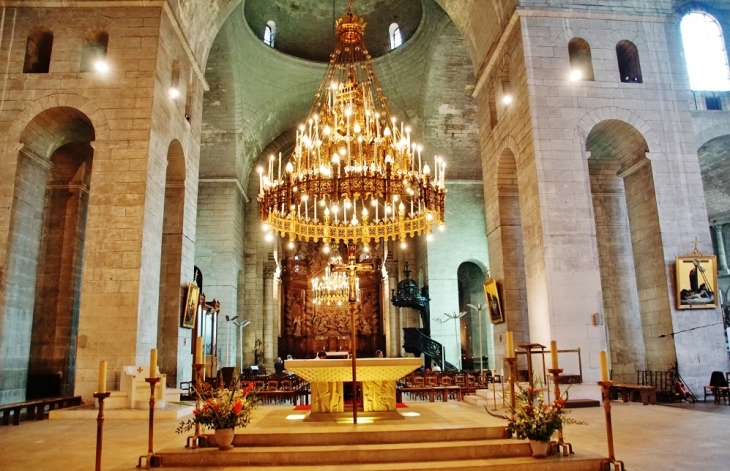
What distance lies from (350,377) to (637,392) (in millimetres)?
7745

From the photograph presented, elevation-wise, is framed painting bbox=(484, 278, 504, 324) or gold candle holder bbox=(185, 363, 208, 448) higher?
framed painting bbox=(484, 278, 504, 324)

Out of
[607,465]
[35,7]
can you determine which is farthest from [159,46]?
[607,465]

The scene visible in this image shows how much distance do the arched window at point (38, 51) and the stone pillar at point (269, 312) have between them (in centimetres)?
1435

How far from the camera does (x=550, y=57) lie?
13.6 meters

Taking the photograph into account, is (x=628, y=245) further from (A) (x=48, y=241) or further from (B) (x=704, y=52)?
(A) (x=48, y=241)

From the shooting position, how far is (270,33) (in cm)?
2500

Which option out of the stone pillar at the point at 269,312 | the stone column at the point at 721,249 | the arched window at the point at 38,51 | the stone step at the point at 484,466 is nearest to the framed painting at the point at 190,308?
the arched window at the point at 38,51

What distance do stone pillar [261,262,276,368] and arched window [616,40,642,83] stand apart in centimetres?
1743

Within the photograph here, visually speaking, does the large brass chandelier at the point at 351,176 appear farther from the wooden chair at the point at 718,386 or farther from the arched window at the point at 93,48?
the wooden chair at the point at 718,386

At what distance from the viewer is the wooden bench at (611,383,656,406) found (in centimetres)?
1205

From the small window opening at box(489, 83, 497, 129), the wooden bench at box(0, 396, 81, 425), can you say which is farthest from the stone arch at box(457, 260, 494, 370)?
the wooden bench at box(0, 396, 81, 425)

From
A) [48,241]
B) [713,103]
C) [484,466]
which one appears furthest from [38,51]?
[713,103]

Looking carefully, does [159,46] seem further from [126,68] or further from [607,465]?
[607,465]

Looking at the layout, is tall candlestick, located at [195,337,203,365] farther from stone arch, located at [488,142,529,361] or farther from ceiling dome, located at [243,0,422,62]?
ceiling dome, located at [243,0,422,62]
